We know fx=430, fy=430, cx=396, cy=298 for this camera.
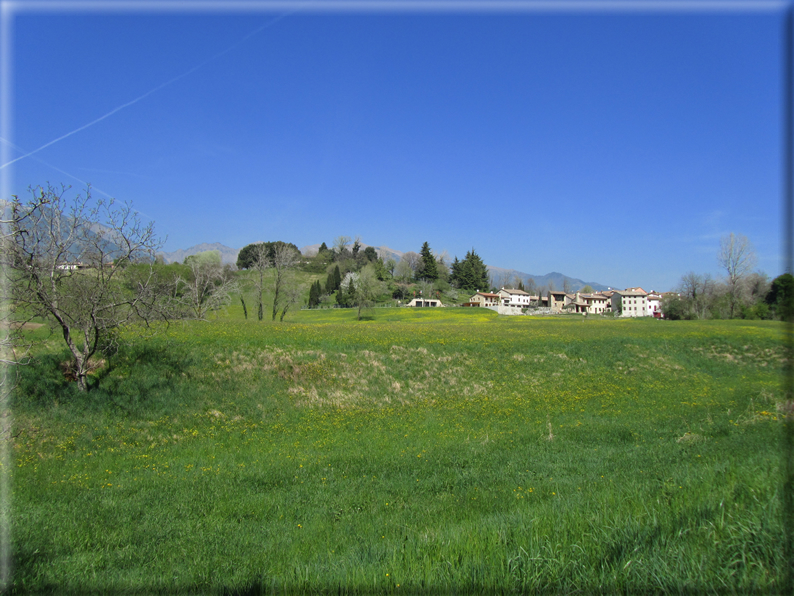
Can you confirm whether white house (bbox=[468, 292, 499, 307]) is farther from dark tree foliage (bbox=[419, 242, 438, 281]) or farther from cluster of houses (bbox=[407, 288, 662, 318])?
dark tree foliage (bbox=[419, 242, 438, 281])

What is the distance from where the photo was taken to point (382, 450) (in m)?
13.8

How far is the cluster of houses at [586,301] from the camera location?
435 feet

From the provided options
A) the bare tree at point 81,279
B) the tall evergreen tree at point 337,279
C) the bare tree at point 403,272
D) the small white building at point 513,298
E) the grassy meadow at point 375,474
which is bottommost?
the grassy meadow at point 375,474

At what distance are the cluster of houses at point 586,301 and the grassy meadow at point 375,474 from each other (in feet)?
344

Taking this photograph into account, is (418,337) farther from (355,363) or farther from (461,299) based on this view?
(461,299)

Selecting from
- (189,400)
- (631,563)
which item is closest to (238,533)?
(631,563)

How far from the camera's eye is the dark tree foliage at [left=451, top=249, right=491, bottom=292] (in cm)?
14300

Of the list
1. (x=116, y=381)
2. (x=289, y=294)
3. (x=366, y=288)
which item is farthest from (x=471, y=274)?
(x=116, y=381)

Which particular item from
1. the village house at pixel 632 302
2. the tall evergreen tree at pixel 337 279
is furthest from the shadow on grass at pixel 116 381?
the village house at pixel 632 302

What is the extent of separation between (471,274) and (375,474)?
134994mm

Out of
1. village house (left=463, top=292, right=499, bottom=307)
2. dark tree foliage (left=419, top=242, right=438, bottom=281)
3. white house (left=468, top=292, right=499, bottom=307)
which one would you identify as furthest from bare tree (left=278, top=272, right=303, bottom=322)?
dark tree foliage (left=419, top=242, right=438, bottom=281)

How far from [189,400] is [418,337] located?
16.8 m

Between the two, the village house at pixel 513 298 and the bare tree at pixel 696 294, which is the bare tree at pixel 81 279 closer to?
the bare tree at pixel 696 294

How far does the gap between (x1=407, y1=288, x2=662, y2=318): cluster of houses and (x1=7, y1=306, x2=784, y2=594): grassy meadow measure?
10498cm
